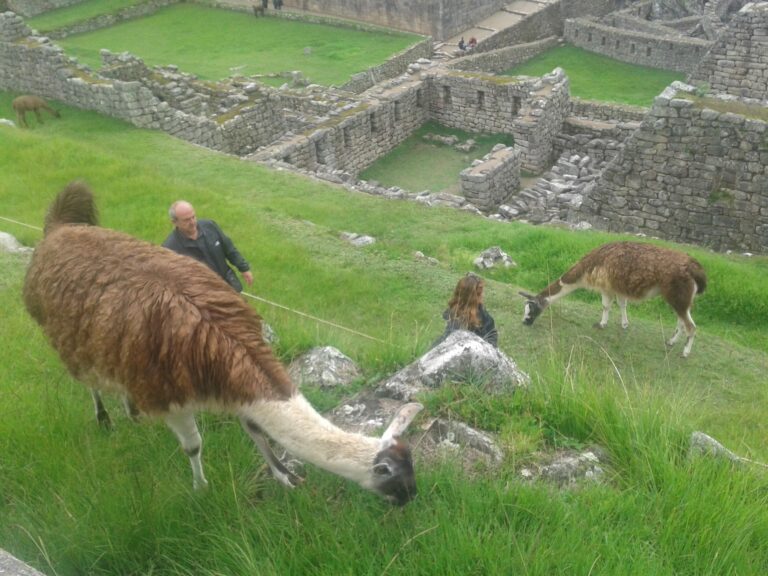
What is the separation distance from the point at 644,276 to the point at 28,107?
562 inches

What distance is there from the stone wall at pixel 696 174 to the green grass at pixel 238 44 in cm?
1280

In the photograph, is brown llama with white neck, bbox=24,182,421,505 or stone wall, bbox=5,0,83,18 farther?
stone wall, bbox=5,0,83,18

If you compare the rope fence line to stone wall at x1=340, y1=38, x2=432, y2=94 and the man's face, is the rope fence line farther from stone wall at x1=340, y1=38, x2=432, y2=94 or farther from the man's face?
stone wall at x1=340, y1=38, x2=432, y2=94

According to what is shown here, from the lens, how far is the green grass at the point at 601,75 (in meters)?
23.5

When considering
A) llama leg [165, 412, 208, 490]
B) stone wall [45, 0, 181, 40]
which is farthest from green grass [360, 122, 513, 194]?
stone wall [45, 0, 181, 40]

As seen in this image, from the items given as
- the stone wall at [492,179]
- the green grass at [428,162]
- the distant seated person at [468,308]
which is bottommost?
the green grass at [428,162]

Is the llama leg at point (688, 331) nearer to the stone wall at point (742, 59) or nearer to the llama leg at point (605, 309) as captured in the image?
the llama leg at point (605, 309)

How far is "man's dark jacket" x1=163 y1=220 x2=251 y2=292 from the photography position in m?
6.41

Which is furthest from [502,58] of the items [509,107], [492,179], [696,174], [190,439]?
[190,439]

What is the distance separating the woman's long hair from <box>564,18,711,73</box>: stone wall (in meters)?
22.3

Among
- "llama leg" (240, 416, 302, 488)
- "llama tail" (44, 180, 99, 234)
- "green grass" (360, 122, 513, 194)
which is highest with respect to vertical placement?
"llama tail" (44, 180, 99, 234)

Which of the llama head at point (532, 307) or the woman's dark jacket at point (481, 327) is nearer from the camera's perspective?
the woman's dark jacket at point (481, 327)

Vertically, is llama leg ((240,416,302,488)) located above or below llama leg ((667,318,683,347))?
above

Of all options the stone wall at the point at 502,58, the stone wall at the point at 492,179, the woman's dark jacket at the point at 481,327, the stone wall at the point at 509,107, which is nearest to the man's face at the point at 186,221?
the woman's dark jacket at the point at 481,327
